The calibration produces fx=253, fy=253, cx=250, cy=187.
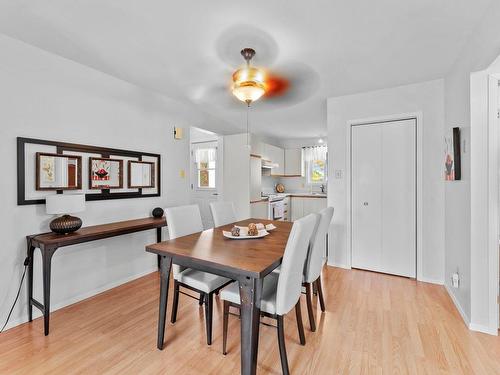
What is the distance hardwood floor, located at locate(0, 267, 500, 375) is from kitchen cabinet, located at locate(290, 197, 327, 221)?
328 centimetres

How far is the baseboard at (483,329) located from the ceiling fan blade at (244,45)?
2752 millimetres

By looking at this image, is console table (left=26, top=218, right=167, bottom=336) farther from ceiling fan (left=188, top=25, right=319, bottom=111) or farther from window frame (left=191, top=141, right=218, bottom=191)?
window frame (left=191, top=141, right=218, bottom=191)

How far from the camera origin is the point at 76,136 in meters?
2.49

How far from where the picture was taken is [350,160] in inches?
132

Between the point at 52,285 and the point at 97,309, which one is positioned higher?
the point at 52,285

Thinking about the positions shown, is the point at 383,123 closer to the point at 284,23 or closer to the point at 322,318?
the point at 284,23

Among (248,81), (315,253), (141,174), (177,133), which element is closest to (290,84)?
(248,81)

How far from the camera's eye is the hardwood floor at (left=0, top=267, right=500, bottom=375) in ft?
5.31

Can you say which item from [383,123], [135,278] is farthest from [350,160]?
[135,278]

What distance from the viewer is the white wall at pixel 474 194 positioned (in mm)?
1790

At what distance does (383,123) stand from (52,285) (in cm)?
397

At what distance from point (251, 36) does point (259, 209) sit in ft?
11.4

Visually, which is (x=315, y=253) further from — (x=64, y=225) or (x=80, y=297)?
(x=80, y=297)

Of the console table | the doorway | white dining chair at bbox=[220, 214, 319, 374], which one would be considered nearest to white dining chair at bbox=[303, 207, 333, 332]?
white dining chair at bbox=[220, 214, 319, 374]
